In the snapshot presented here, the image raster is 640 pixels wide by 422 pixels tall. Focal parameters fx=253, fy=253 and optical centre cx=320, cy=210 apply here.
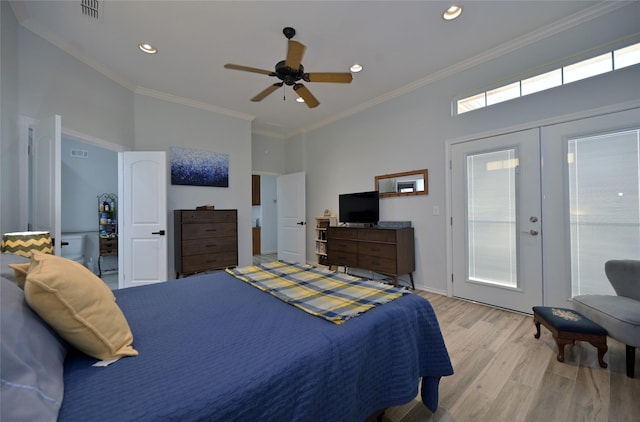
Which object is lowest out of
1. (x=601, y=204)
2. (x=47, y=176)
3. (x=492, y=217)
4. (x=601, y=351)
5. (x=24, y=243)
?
(x=601, y=351)

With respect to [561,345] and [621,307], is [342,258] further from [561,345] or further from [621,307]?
[621,307]

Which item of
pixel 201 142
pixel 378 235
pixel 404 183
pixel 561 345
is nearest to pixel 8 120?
pixel 201 142

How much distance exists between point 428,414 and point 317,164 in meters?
4.50

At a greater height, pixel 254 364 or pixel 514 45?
pixel 514 45

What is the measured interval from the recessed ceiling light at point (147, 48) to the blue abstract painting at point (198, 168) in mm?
1481

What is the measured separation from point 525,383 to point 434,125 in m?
2.94

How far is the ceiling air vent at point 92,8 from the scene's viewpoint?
2.22 meters

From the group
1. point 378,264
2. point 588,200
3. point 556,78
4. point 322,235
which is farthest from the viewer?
point 322,235

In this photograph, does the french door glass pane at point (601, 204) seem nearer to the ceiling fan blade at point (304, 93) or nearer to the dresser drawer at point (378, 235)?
the dresser drawer at point (378, 235)

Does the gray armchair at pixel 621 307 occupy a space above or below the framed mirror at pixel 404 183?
below

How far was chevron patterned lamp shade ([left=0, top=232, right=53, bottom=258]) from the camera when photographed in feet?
5.77

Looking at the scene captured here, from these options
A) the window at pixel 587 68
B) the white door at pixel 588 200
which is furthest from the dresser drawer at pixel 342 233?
the window at pixel 587 68

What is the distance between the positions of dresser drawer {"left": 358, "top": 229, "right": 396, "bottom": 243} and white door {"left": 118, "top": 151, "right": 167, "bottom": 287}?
286 centimetres

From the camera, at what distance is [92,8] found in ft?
7.45
